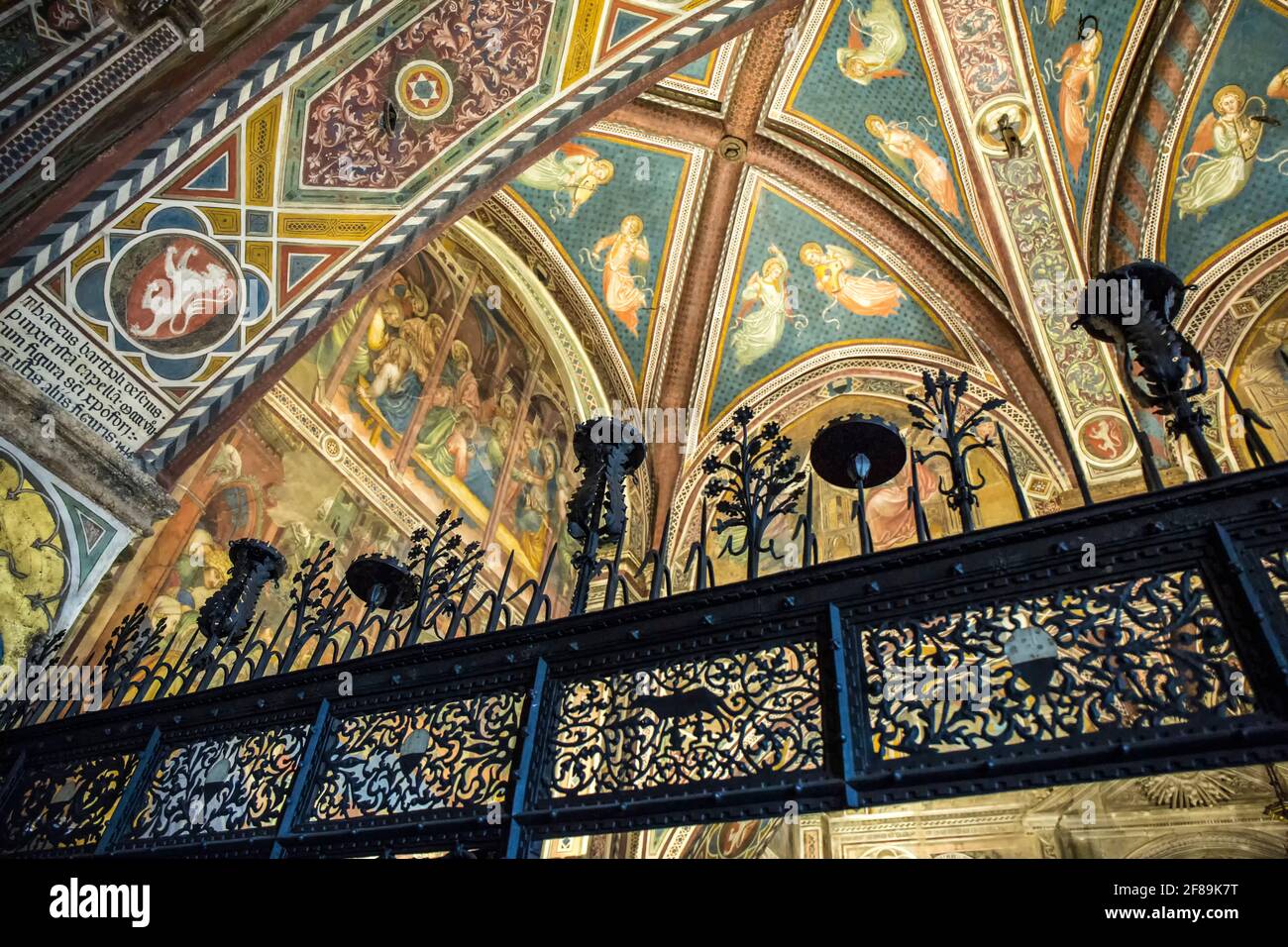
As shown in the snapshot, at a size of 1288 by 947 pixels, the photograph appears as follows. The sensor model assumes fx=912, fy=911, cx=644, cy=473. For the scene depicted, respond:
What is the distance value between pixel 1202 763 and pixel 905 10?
319 inches

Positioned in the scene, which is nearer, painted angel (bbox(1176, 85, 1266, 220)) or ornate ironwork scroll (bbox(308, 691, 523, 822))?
ornate ironwork scroll (bbox(308, 691, 523, 822))

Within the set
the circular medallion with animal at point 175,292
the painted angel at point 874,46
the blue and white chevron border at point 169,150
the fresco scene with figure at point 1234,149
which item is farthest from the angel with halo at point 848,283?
the circular medallion with animal at point 175,292

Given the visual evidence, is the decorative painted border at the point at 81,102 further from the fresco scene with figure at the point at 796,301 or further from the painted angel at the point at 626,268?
the fresco scene with figure at the point at 796,301

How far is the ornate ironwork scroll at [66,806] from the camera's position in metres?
3.18

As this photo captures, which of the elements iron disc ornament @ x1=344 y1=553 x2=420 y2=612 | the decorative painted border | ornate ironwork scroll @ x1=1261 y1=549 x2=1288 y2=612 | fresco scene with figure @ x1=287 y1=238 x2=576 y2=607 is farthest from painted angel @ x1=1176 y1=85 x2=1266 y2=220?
the decorative painted border

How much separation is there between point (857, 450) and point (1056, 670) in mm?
949

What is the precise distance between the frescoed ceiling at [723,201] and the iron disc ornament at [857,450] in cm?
335

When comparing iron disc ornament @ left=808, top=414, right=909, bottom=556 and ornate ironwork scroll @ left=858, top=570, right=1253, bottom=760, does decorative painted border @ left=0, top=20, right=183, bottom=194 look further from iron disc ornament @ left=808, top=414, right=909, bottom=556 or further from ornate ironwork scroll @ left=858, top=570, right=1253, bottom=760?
ornate ironwork scroll @ left=858, top=570, right=1253, bottom=760

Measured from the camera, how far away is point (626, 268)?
10.3 metres

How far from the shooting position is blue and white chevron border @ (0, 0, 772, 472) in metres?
4.23

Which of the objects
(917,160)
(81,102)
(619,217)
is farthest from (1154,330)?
(619,217)

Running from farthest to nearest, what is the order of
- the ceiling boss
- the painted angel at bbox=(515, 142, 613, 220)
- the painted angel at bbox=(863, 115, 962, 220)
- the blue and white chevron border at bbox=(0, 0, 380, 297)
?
the painted angel at bbox=(515, 142, 613, 220) < the painted angel at bbox=(863, 115, 962, 220) < the ceiling boss < the blue and white chevron border at bbox=(0, 0, 380, 297)

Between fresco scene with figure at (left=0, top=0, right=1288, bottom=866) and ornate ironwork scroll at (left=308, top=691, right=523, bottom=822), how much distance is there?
2 centimetres

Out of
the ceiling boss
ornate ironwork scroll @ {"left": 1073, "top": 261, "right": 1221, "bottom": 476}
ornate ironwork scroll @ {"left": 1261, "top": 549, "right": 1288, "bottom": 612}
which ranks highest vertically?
the ceiling boss
